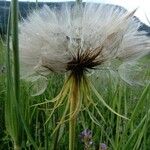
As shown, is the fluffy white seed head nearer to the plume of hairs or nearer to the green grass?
the plume of hairs

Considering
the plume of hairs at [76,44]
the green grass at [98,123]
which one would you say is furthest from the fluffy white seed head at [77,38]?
the green grass at [98,123]

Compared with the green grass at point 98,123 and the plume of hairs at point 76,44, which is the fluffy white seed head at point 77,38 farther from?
the green grass at point 98,123

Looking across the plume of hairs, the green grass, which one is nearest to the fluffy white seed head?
the plume of hairs

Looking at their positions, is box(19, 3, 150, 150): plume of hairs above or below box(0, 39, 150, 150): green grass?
above

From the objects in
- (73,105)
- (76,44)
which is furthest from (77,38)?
(73,105)

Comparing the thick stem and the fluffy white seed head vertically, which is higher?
the fluffy white seed head

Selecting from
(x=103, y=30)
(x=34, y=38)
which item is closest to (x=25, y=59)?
(x=34, y=38)

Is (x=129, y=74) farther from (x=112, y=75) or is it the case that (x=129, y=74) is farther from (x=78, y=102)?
(x=78, y=102)

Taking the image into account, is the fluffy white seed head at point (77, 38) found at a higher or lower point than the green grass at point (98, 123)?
higher
